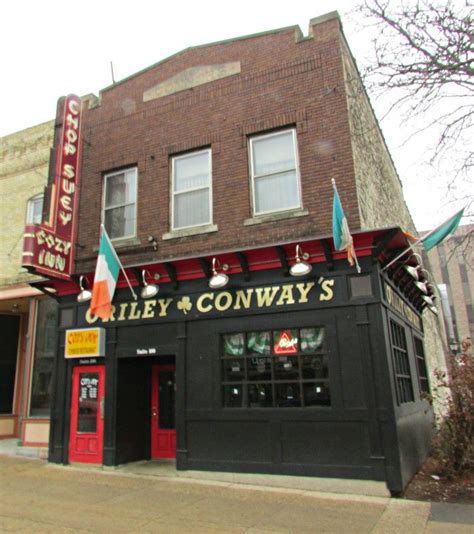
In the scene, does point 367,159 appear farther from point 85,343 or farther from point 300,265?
point 85,343

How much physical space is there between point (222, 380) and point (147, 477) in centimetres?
233

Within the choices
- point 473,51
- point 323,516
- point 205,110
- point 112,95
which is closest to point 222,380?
point 323,516

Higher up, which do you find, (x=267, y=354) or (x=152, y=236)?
(x=152, y=236)

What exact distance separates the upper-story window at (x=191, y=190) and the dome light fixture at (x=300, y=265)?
8.29 feet

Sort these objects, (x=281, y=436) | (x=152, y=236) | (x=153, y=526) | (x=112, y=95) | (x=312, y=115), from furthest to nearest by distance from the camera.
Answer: (x=112, y=95), (x=152, y=236), (x=312, y=115), (x=281, y=436), (x=153, y=526)

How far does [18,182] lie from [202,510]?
11.6m

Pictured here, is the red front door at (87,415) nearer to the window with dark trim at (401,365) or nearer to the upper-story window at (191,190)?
the upper-story window at (191,190)

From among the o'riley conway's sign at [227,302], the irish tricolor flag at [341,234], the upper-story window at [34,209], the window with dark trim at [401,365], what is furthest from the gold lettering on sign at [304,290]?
the upper-story window at [34,209]

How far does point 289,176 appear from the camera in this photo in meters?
9.97

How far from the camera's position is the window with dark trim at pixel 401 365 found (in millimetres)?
9148

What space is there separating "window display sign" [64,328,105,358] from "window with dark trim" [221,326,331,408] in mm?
2880

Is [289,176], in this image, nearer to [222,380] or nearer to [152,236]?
[152,236]

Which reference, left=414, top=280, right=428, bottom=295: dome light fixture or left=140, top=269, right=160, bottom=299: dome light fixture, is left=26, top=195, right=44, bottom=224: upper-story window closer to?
left=140, top=269, right=160, bottom=299: dome light fixture

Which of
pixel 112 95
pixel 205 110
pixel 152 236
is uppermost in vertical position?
pixel 112 95
